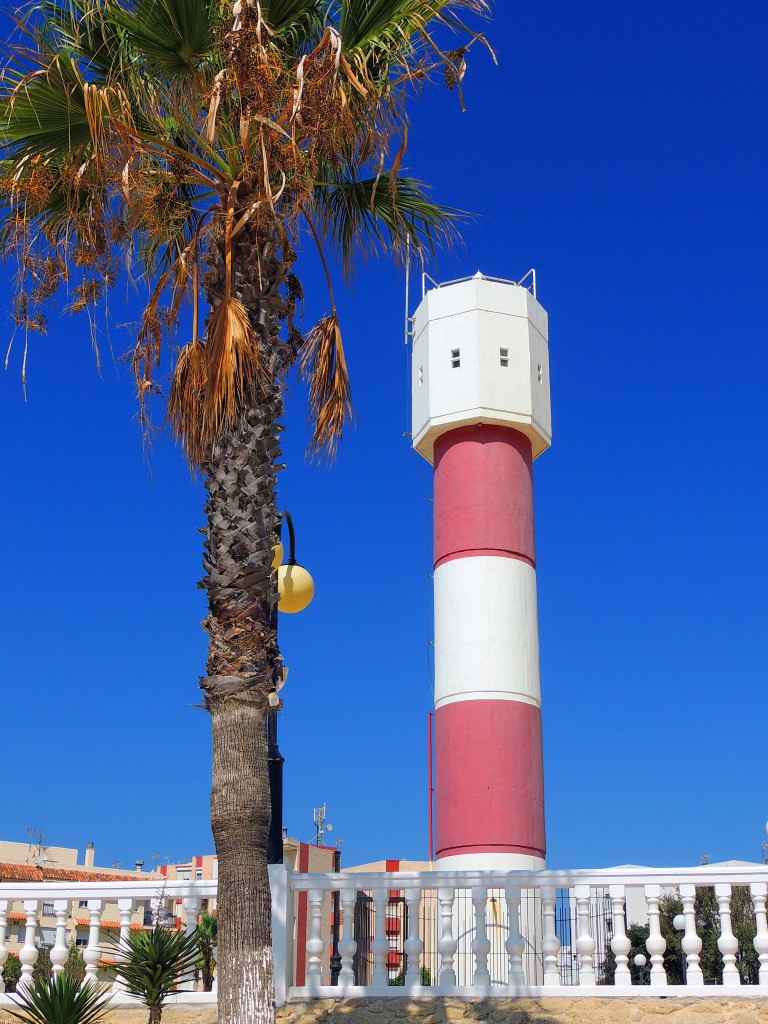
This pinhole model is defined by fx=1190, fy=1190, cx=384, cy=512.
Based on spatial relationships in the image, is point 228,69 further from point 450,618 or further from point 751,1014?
point 450,618

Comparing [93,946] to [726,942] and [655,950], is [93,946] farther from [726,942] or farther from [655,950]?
[726,942]

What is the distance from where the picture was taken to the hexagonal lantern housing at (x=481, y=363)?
20.7 m

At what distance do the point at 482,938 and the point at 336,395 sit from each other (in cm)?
434

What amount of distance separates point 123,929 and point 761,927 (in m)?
4.93

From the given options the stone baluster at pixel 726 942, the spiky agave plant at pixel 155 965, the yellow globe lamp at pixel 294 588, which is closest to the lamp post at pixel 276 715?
the yellow globe lamp at pixel 294 588

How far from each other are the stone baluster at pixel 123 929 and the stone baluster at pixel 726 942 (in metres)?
4.47

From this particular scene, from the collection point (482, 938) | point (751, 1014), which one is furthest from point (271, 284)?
point (751, 1014)

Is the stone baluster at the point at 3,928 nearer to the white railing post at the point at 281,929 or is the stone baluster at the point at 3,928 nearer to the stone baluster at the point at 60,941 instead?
the stone baluster at the point at 60,941

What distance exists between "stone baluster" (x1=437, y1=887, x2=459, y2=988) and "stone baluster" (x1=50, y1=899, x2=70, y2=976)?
2.91m

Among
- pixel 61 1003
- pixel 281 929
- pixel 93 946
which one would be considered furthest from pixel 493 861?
pixel 61 1003

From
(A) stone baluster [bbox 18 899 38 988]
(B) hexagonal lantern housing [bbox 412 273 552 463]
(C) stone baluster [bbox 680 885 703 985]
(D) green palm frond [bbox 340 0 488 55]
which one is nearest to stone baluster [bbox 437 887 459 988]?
(C) stone baluster [bbox 680 885 703 985]

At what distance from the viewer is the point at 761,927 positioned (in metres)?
9.06

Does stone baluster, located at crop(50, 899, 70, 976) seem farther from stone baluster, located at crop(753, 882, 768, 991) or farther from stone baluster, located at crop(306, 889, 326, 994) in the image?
stone baluster, located at crop(753, 882, 768, 991)

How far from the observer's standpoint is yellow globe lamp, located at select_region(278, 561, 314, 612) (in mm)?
10891
